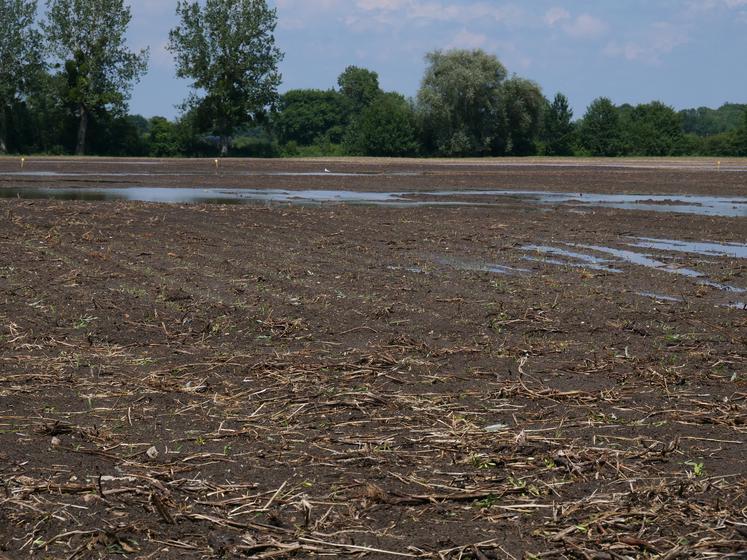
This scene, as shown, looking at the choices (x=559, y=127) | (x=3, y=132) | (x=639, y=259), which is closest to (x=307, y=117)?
(x=559, y=127)

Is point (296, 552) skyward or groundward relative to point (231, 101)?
groundward

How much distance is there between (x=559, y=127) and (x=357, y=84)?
76323 mm

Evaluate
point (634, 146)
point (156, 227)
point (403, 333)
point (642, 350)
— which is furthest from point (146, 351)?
point (634, 146)

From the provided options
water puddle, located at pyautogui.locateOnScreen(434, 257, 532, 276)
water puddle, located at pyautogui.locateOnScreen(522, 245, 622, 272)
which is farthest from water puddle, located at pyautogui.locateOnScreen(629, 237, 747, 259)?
water puddle, located at pyautogui.locateOnScreen(434, 257, 532, 276)

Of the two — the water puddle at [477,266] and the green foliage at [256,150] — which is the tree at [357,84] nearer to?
the green foliage at [256,150]

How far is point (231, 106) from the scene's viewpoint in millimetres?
87438

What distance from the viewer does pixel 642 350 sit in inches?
363

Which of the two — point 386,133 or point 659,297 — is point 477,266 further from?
point 386,133

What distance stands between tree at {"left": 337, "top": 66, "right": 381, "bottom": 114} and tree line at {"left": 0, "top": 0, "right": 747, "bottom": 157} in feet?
240

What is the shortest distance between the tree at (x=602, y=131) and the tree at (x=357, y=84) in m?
72.1

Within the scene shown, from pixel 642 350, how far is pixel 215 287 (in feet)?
17.8

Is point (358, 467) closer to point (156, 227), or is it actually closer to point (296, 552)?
point (296, 552)

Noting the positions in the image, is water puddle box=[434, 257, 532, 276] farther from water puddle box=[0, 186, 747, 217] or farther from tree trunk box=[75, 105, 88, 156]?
tree trunk box=[75, 105, 88, 156]

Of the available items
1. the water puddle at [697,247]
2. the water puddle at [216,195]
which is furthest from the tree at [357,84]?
the water puddle at [697,247]
